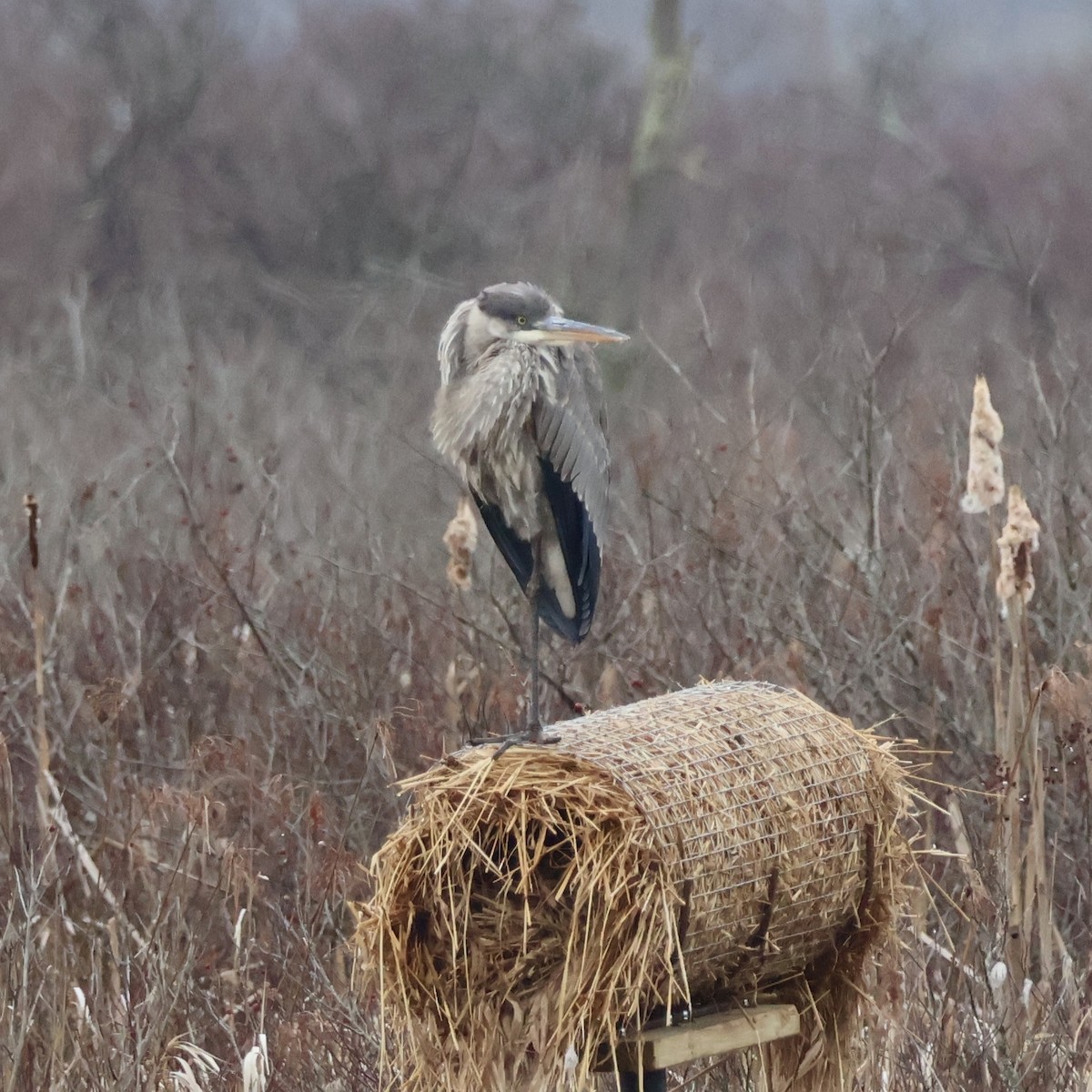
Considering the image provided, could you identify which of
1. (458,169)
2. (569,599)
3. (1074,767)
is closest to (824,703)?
(1074,767)

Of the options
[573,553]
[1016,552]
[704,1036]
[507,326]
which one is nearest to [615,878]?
[704,1036]

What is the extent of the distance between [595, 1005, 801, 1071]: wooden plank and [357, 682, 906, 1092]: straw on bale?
46mm

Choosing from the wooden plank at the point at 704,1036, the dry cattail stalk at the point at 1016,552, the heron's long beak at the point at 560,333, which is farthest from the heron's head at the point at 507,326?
the wooden plank at the point at 704,1036

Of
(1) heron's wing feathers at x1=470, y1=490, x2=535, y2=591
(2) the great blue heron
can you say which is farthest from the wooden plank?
(1) heron's wing feathers at x1=470, y1=490, x2=535, y2=591

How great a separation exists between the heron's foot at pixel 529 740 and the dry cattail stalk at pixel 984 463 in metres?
1.33

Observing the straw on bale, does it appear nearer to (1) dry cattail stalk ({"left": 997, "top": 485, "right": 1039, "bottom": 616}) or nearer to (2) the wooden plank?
(2) the wooden plank

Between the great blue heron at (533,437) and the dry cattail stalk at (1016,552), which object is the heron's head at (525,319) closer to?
the great blue heron at (533,437)

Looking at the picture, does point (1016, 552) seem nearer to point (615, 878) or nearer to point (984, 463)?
point (984, 463)

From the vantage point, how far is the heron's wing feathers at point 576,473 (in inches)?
150

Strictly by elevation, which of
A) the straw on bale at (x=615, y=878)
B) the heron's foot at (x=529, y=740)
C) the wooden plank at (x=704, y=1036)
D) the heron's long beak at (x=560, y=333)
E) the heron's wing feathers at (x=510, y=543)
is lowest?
the wooden plank at (x=704, y=1036)

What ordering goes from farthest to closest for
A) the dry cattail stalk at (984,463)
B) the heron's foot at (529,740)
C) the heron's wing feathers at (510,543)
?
the dry cattail stalk at (984,463) → the heron's wing feathers at (510,543) → the heron's foot at (529,740)

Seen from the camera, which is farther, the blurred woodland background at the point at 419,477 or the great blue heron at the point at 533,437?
the blurred woodland background at the point at 419,477

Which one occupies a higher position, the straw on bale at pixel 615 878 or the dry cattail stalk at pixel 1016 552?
the dry cattail stalk at pixel 1016 552

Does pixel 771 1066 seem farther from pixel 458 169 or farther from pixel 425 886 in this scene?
pixel 458 169
